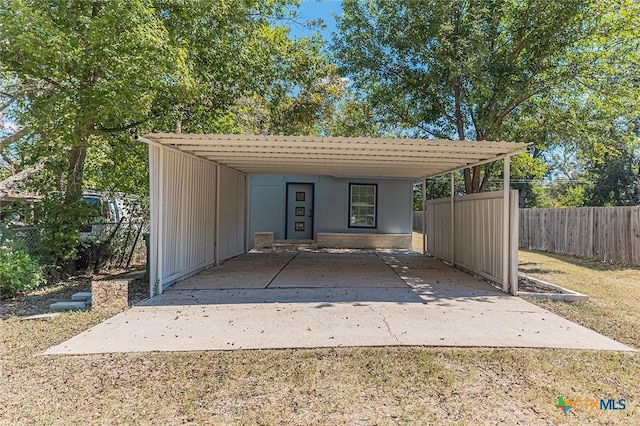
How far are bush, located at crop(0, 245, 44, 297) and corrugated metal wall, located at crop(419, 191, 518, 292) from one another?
7675mm

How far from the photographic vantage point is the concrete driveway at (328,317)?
383 cm

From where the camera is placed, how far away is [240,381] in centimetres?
303

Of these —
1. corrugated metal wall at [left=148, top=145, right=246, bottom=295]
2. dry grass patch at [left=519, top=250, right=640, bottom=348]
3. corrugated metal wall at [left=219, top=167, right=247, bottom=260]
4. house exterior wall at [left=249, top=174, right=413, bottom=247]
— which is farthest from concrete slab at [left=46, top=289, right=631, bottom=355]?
house exterior wall at [left=249, top=174, right=413, bottom=247]

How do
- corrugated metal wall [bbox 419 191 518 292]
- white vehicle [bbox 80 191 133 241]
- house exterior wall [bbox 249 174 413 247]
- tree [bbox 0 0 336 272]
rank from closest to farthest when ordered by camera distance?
1. tree [bbox 0 0 336 272]
2. corrugated metal wall [bbox 419 191 518 292]
3. white vehicle [bbox 80 191 133 241]
4. house exterior wall [bbox 249 174 413 247]

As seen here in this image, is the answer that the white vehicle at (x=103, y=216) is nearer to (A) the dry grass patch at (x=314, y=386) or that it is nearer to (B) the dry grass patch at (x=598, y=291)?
(A) the dry grass patch at (x=314, y=386)

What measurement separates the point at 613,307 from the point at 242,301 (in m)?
5.39

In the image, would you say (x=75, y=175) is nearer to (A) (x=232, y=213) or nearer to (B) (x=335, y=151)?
(A) (x=232, y=213)

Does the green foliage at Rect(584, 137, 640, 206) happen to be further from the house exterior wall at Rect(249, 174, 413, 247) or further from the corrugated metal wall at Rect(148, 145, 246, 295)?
the corrugated metal wall at Rect(148, 145, 246, 295)

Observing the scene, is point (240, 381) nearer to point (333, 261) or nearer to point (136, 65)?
point (136, 65)

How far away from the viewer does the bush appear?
18.1ft

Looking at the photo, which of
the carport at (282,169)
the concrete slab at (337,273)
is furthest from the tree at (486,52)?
the concrete slab at (337,273)

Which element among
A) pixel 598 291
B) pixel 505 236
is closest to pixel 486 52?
pixel 505 236

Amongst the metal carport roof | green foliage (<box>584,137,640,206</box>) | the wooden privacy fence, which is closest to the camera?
the metal carport roof

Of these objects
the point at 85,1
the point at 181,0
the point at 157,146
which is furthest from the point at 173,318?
the point at 181,0
